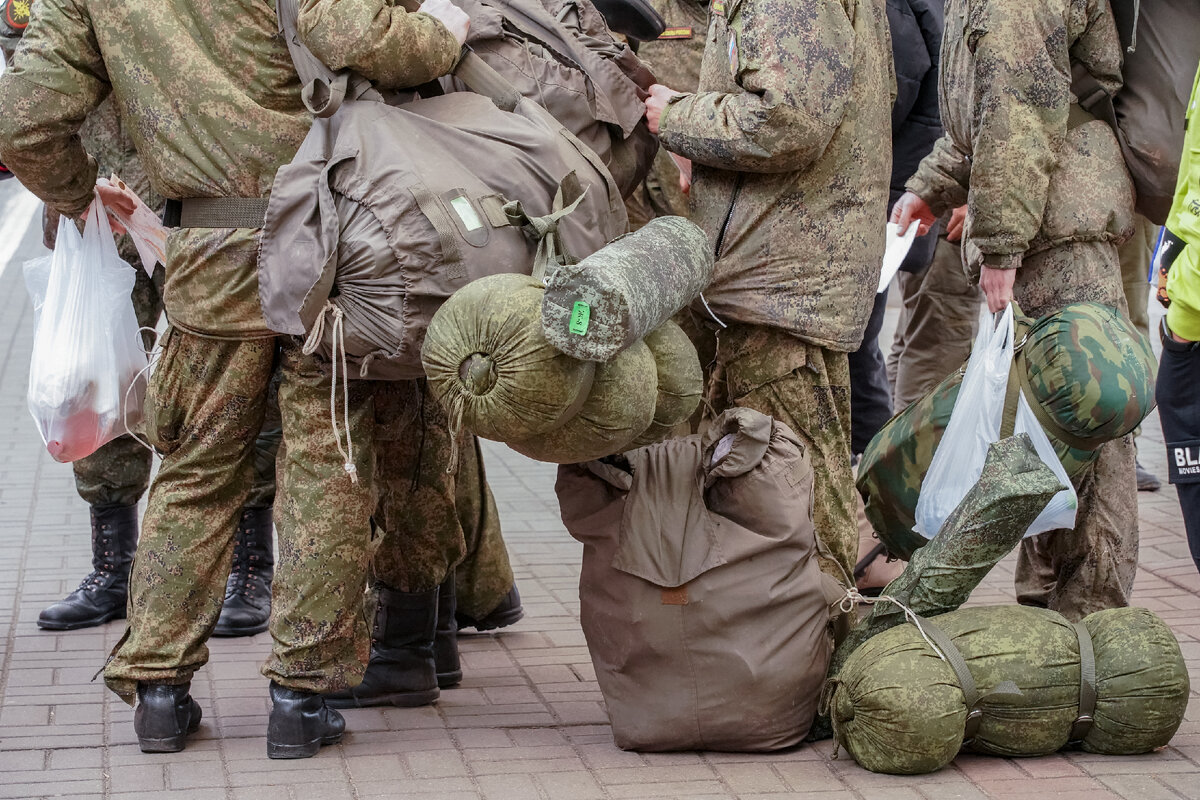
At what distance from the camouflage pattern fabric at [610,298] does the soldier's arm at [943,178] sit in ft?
5.41

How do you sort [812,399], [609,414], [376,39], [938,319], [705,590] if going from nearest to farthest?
[609,414] → [376,39] → [705,590] → [812,399] → [938,319]

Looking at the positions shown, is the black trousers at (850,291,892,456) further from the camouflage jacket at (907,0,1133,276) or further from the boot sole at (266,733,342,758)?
the boot sole at (266,733,342,758)

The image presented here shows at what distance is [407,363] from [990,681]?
1472 millimetres

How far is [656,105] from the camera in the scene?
12.3ft

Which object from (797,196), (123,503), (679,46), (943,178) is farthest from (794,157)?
(123,503)

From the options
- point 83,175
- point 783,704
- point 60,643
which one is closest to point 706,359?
point 783,704

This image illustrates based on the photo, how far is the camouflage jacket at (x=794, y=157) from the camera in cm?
356

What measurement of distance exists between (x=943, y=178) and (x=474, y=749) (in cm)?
221

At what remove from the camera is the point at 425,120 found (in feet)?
10.5

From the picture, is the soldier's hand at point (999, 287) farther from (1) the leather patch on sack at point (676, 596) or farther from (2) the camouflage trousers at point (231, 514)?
(2) the camouflage trousers at point (231, 514)

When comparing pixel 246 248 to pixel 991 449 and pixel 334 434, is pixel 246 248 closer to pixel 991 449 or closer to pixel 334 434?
pixel 334 434

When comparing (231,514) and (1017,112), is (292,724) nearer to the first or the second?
(231,514)

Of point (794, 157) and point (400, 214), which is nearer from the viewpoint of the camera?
point (400, 214)

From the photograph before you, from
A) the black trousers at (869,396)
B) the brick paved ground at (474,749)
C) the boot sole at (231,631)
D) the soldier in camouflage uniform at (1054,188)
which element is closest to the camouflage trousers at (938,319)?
the black trousers at (869,396)
